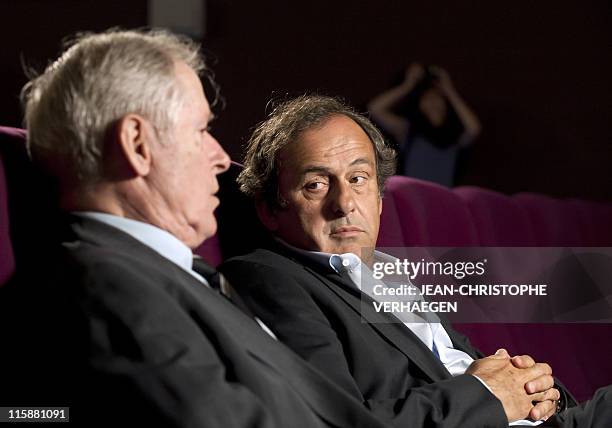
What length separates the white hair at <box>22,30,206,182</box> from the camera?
1.17 meters

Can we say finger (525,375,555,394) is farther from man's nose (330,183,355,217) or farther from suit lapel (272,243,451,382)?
man's nose (330,183,355,217)

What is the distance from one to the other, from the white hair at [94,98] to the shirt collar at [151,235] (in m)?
0.05

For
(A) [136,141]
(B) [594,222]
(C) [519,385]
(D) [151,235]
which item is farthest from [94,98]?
(B) [594,222]

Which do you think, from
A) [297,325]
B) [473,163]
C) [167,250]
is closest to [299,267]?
[297,325]

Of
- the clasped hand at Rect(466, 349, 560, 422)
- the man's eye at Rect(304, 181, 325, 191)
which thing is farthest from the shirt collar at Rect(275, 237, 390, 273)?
the clasped hand at Rect(466, 349, 560, 422)

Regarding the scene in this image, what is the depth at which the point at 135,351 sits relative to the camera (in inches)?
40.2

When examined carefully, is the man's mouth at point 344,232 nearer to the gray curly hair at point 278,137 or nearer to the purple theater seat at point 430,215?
the gray curly hair at point 278,137

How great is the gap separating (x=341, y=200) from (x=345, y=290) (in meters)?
0.18

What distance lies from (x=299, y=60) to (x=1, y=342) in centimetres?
251

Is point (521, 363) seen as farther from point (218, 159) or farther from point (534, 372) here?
point (218, 159)

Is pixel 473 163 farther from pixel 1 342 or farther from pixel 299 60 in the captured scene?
pixel 1 342

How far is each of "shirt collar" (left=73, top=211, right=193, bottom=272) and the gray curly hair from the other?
1.79 ft

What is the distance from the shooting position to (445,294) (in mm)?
2254

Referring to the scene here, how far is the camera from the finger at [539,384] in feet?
5.03
